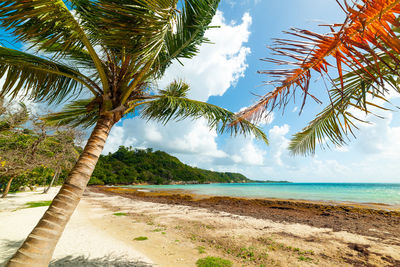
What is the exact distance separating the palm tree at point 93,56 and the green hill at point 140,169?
5735cm

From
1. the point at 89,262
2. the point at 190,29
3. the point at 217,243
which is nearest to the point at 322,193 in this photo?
the point at 217,243

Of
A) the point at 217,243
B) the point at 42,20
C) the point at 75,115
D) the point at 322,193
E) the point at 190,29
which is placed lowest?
the point at 217,243

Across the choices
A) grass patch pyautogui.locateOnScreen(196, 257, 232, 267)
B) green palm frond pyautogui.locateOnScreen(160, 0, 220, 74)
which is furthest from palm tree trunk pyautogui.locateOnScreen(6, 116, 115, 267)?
grass patch pyautogui.locateOnScreen(196, 257, 232, 267)

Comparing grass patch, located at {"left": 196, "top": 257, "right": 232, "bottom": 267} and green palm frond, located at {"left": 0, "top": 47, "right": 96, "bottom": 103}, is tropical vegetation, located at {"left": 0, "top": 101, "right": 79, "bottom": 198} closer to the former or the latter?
green palm frond, located at {"left": 0, "top": 47, "right": 96, "bottom": 103}

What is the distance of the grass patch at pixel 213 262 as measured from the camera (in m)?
4.41

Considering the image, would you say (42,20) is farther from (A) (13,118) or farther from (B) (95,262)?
(A) (13,118)

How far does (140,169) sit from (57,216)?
7385 centimetres

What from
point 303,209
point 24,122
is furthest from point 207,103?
point 303,209

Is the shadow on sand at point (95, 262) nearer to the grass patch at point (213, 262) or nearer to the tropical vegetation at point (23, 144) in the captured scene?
the grass patch at point (213, 262)

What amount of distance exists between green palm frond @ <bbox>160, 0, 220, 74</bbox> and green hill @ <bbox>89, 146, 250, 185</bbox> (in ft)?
191

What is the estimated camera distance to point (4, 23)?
7.48 ft

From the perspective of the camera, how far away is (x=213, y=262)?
4547mm

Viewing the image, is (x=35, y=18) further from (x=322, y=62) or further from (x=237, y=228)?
(x=237, y=228)

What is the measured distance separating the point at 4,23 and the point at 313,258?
806 centimetres
